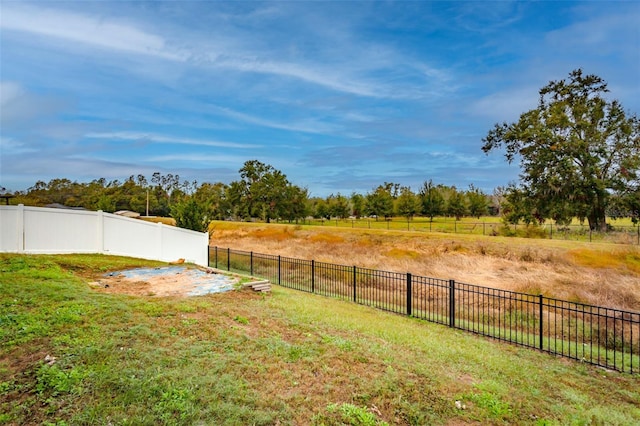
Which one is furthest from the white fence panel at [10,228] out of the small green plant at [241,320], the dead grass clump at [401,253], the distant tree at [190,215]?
the dead grass clump at [401,253]

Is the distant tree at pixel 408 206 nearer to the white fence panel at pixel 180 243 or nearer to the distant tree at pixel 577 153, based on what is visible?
the distant tree at pixel 577 153

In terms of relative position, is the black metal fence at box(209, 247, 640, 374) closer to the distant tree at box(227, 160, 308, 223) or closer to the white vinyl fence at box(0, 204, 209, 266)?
the white vinyl fence at box(0, 204, 209, 266)

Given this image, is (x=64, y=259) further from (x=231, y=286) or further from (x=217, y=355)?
(x=217, y=355)

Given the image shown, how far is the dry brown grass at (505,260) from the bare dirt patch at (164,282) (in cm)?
1078

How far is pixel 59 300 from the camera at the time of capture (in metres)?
6.61

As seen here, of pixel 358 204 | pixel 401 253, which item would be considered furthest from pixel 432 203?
pixel 401 253

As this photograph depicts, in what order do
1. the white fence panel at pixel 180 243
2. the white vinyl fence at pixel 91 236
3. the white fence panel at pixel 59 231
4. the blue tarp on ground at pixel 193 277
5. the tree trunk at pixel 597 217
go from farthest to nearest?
the tree trunk at pixel 597 217
the white fence panel at pixel 180 243
the white fence panel at pixel 59 231
the white vinyl fence at pixel 91 236
the blue tarp on ground at pixel 193 277

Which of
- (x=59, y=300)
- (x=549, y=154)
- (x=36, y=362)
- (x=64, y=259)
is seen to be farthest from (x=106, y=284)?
(x=549, y=154)

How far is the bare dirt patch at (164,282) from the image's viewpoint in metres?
8.80

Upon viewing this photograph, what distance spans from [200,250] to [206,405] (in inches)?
570

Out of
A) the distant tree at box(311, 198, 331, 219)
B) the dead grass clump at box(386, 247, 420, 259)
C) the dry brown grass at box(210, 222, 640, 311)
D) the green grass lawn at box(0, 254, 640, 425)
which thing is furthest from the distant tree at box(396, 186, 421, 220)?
the green grass lawn at box(0, 254, 640, 425)

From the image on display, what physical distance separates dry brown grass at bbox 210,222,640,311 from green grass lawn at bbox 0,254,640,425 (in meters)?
9.15

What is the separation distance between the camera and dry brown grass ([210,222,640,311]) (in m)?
14.4

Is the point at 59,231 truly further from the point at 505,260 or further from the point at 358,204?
the point at 358,204
